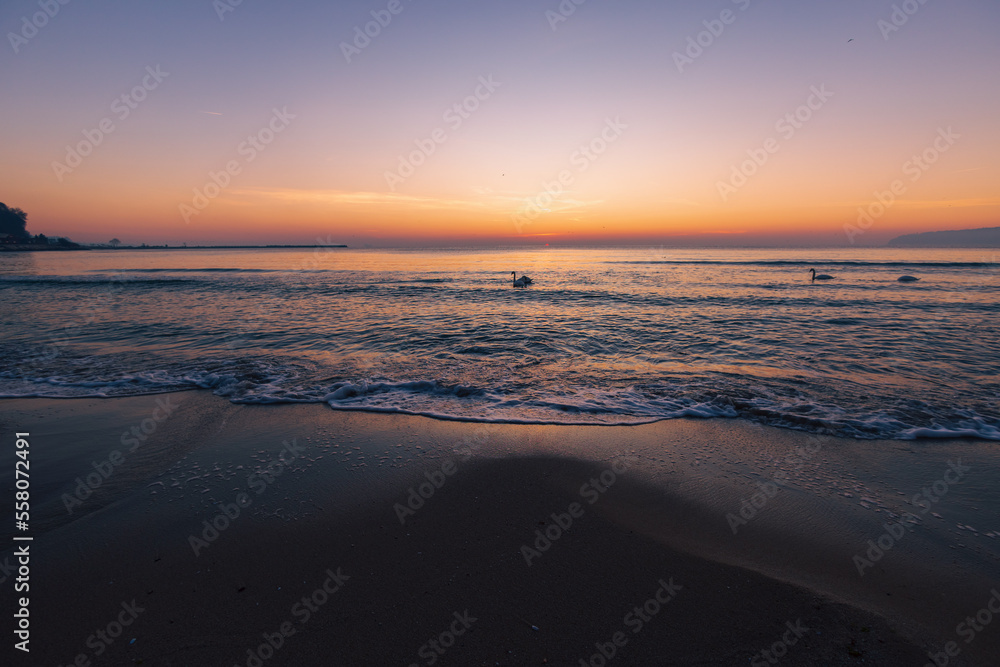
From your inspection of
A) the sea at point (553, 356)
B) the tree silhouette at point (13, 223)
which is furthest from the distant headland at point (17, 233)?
the sea at point (553, 356)

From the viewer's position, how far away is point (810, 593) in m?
3.20

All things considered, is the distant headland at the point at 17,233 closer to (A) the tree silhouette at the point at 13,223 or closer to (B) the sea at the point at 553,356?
(A) the tree silhouette at the point at 13,223

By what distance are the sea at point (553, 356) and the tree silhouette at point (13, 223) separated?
156581 millimetres

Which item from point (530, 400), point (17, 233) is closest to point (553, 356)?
point (530, 400)

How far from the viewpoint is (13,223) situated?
12038 centimetres

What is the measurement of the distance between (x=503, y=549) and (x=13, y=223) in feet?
635

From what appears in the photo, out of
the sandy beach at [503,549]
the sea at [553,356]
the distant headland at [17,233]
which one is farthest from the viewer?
the distant headland at [17,233]

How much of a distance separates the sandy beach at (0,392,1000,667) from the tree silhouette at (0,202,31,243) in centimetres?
18183

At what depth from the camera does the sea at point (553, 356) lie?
7.39 meters

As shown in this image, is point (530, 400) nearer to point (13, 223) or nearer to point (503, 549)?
point (503, 549)

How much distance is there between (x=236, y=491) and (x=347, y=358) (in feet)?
20.9

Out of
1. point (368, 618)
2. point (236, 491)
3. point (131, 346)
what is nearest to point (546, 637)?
point (368, 618)

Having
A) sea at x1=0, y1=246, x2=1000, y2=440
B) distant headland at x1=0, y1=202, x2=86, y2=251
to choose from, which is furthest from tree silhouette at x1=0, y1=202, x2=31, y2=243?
sea at x1=0, y1=246, x2=1000, y2=440

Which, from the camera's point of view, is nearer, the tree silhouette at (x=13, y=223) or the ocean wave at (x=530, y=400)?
the ocean wave at (x=530, y=400)
